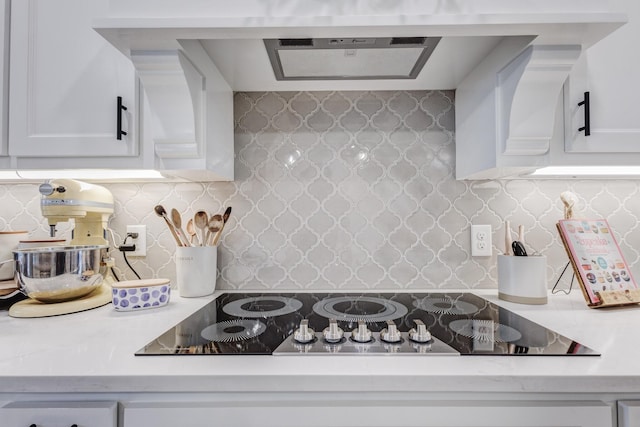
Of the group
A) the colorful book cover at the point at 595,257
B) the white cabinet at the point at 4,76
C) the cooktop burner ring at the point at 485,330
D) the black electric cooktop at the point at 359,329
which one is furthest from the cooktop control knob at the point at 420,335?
the white cabinet at the point at 4,76

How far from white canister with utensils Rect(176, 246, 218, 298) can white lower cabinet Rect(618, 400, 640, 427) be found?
1.11 m

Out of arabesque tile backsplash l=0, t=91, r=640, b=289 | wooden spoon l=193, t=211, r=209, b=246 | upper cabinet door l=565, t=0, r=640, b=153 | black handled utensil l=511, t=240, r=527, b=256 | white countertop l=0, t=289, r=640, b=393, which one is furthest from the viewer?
arabesque tile backsplash l=0, t=91, r=640, b=289

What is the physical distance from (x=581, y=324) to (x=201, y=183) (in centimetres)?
129

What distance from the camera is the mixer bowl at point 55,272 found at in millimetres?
925

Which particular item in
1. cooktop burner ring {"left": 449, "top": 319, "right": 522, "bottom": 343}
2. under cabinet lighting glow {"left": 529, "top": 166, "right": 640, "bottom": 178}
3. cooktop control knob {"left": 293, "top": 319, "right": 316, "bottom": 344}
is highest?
under cabinet lighting glow {"left": 529, "top": 166, "right": 640, "bottom": 178}

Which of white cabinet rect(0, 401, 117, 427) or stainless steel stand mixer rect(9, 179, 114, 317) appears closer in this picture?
white cabinet rect(0, 401, 117, 427)

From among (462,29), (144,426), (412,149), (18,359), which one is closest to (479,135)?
(412,149)

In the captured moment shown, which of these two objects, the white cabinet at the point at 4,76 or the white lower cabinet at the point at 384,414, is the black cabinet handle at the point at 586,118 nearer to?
the white lower cabinet at the point at 384,414

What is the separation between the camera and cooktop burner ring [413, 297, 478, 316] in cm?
98

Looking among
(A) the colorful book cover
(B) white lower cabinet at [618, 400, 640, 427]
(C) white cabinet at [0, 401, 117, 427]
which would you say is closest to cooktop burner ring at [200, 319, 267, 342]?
(C) white cabinet at [0, 401, 117, 427]

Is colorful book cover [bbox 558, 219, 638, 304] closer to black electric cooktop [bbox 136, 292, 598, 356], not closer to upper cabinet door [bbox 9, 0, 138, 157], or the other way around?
black electric cooktop [bbox 136, 292, 598, 356]

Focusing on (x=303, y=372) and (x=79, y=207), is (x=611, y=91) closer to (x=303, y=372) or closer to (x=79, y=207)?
(x=303, y=372)

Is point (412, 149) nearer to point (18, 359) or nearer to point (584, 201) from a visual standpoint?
point (584, 201)

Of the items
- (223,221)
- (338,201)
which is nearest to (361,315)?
(338,201)
